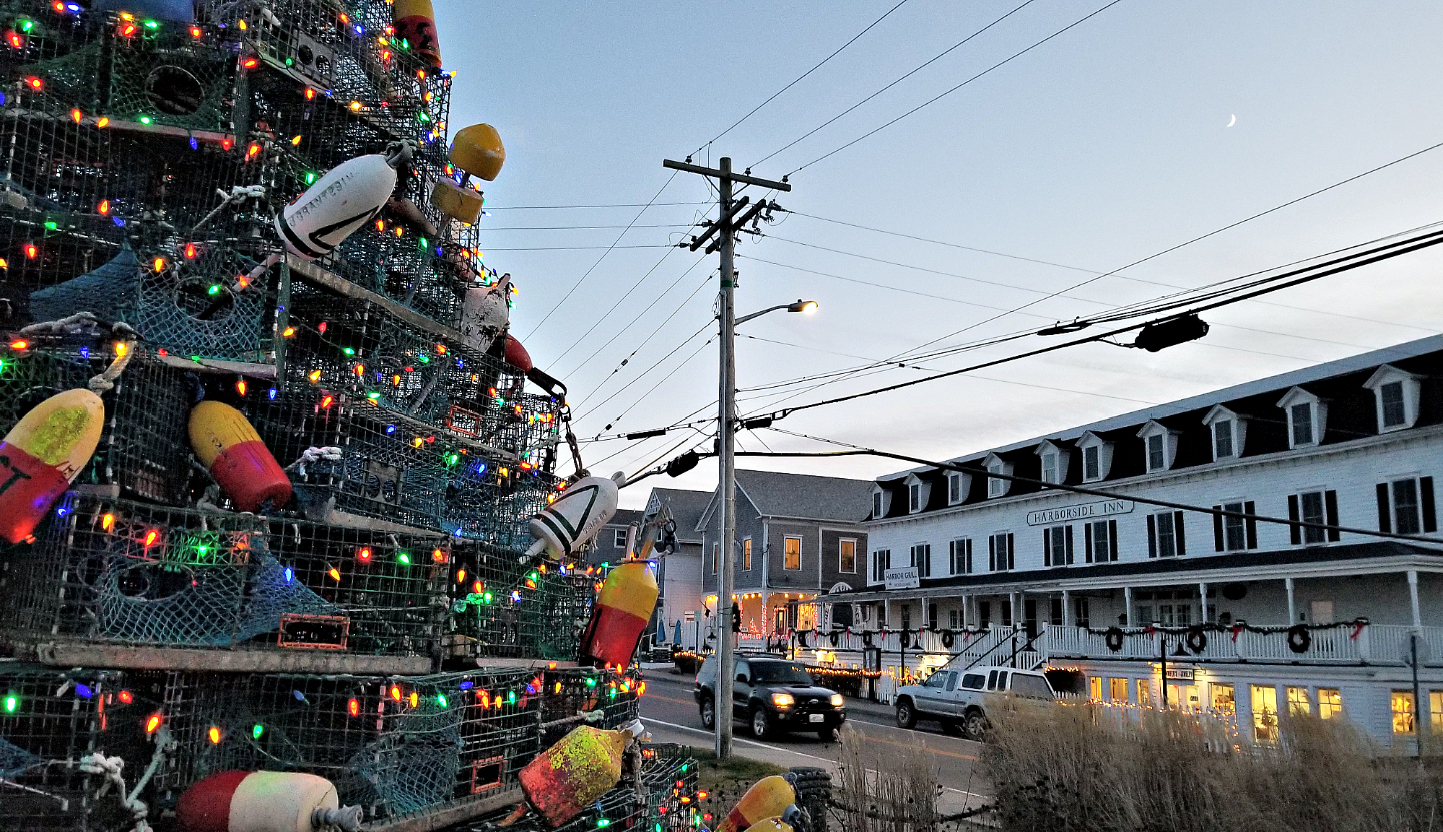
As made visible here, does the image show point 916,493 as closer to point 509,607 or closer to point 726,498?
point 726,498

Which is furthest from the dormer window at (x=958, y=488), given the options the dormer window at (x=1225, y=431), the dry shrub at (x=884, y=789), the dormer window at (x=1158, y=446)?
the dry shrub at (x=884, y=789)

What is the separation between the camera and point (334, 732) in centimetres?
642

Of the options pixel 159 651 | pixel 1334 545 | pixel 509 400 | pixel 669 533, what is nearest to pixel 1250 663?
pixel 1334 545

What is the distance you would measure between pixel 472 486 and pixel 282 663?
12.9 ft

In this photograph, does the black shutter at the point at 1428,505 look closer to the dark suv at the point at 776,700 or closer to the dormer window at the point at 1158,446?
the dormer window at the point at 1158,446

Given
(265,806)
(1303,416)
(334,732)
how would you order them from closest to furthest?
1. (265,806)
2. (334,732)
3. (1303,416)

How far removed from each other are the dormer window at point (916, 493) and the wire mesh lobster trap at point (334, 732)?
37.4 metres

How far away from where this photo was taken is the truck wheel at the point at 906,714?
86.1 ft

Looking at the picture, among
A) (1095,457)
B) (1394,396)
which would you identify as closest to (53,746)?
(1394,396)

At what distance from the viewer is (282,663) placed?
6109 millimetres

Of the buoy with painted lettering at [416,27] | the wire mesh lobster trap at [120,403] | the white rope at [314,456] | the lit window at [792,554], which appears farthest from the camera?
the lit window at [792,554]

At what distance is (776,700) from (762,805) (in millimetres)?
13652

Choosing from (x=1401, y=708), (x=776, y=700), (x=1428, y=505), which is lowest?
(x=1401, y=708)

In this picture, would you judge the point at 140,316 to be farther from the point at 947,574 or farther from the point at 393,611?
the point at 947,574
